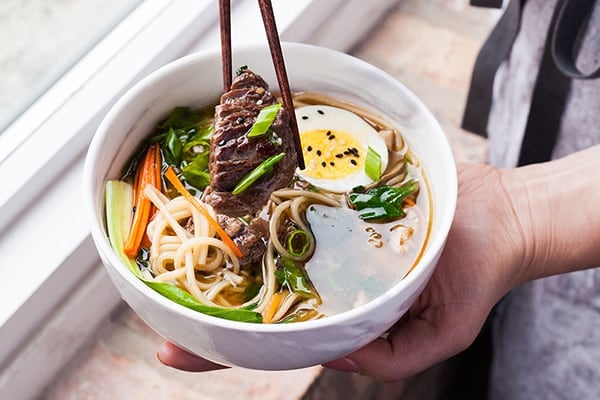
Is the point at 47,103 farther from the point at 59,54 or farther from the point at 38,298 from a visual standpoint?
the point at 38,298

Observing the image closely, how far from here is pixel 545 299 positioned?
1.59 metres

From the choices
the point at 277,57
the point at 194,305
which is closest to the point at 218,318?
the point at 194,305

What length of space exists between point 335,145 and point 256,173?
0.27 metres

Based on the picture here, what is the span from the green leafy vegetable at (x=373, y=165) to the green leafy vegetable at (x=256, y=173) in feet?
0.71

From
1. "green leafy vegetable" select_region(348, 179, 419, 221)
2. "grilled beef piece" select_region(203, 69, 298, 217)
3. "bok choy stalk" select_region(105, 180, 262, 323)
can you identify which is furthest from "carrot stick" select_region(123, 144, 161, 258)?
"green leafy vegetable" select_region(348, 179, 419, 221)

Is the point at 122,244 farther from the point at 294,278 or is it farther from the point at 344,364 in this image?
the point at 344,364

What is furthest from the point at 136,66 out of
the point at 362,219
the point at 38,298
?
the point at 362,219

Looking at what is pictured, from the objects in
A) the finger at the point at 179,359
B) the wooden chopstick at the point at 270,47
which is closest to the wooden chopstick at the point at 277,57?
the wooden chopstick at the point at 270,47

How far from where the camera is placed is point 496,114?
1677 mm

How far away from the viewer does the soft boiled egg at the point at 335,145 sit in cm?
112

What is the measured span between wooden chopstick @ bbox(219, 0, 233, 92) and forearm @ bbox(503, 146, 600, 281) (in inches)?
21.3

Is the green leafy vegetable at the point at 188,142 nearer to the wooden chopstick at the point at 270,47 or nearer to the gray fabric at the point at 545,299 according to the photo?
the wooden chopstick at the point at 270,47

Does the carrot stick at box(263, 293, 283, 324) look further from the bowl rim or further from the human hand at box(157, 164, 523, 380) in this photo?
the human hand at box(157, 164, 523, 380)

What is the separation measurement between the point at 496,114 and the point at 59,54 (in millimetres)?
882
